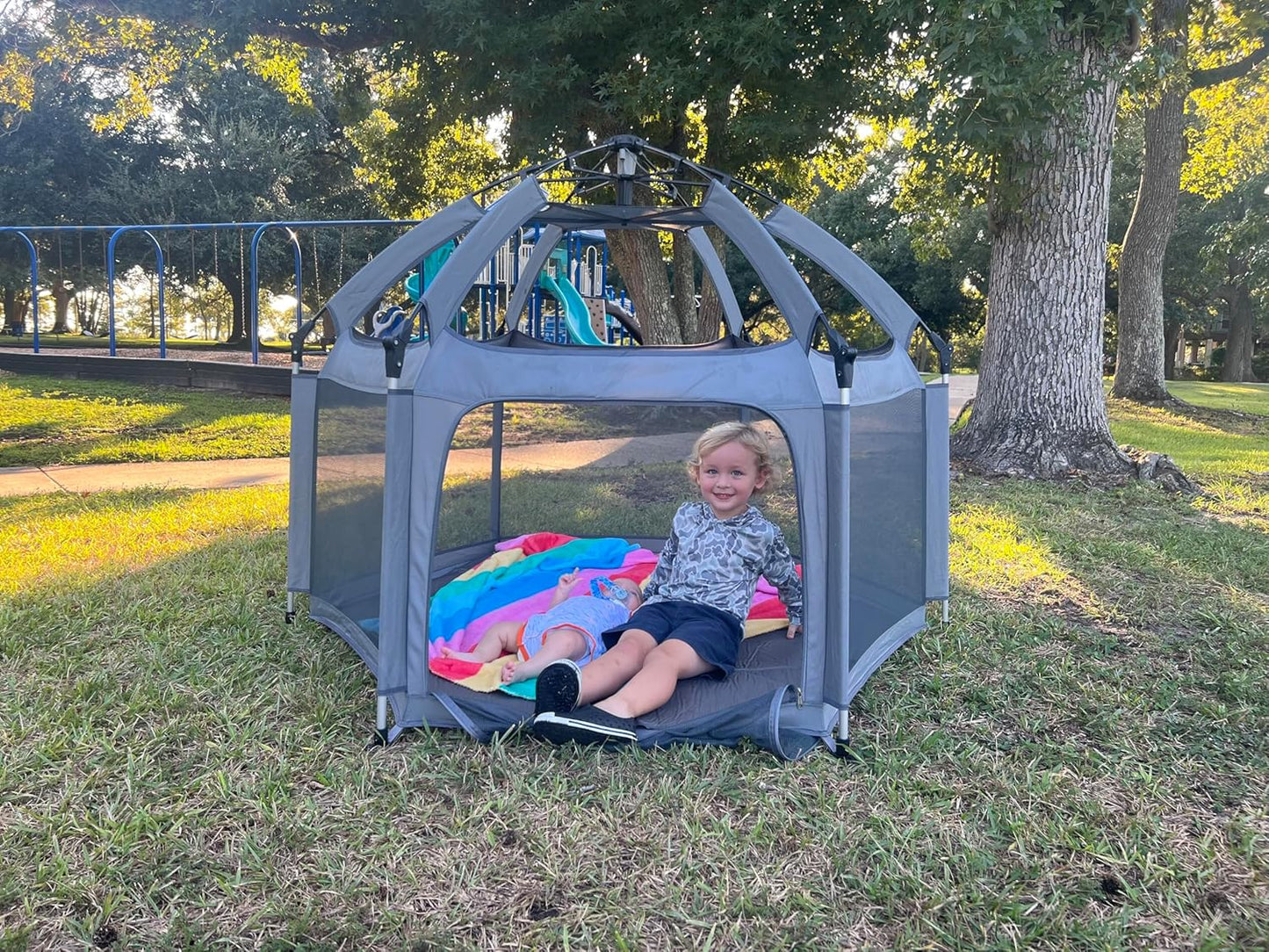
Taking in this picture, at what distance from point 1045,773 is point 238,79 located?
25.3m

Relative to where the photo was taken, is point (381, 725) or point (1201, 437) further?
point (1201, 437)

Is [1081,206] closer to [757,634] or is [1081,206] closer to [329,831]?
[757,634]

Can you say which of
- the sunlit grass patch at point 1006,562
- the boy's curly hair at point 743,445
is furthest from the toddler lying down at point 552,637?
the sunlit grass patch at point 1006,562

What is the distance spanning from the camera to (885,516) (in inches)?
132

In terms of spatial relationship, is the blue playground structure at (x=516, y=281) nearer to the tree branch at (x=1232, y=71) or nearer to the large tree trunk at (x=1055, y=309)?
the large tree trunk at (x=1055, y=309)

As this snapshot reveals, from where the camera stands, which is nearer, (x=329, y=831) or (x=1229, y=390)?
(x=329, y=831)

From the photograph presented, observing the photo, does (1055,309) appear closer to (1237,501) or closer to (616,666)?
(1237,501)

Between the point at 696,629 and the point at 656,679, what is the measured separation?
0.34 metres

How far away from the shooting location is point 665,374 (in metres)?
2.83

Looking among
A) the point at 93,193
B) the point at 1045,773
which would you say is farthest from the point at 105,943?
the point at 93,193

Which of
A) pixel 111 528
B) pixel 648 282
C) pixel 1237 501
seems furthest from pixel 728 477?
pixel 648 282

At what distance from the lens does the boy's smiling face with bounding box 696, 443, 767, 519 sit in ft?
11.5

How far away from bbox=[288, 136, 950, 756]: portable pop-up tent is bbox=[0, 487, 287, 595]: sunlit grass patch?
5.19 feet

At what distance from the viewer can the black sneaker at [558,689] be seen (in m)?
2.73
